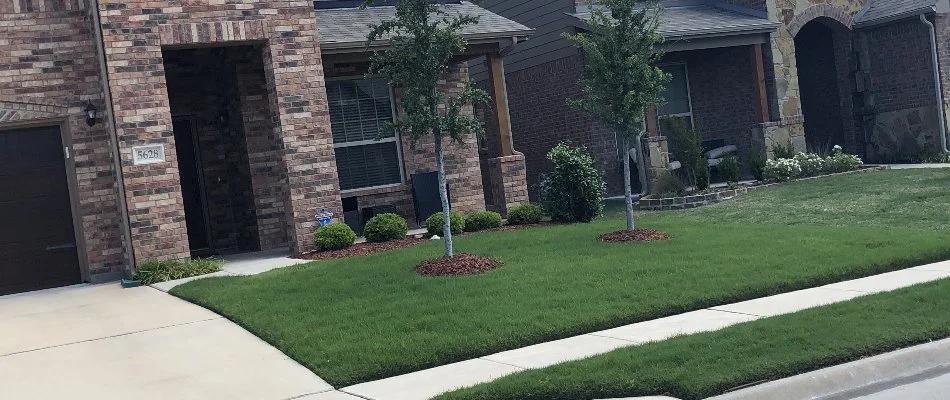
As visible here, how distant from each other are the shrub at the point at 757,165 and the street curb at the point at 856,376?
43.2 ft

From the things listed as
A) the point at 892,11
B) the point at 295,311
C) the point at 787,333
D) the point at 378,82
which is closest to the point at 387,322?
the point at 295,311

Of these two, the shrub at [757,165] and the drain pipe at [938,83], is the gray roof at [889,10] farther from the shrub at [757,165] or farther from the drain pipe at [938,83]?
the shrub at [757,165]

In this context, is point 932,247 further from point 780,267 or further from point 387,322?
point 387,322

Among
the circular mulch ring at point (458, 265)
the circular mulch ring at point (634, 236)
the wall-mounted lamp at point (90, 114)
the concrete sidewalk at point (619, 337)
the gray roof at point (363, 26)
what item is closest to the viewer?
the concrete sidewalk at point (619, 337)

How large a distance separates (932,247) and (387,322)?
6.24 m

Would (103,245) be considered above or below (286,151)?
below

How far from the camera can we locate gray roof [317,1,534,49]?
15945 mm

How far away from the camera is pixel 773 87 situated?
22.2 metres

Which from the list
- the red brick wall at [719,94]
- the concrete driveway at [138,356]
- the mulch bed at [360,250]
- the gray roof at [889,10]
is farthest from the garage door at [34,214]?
the gray roof at [889,10]

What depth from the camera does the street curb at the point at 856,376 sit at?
6562 millimetres

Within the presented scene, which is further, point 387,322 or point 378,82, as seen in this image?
point 378,82

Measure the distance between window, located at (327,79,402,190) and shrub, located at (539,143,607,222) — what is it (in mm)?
2876

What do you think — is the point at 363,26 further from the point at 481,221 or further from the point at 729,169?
the point at 729,169

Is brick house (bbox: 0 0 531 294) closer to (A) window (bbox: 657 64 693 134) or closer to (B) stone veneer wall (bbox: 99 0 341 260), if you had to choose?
(B) stone veneer wall (bbox: 99 0 341 260)
